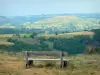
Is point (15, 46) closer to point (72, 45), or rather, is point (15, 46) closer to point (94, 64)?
point (72, 45)

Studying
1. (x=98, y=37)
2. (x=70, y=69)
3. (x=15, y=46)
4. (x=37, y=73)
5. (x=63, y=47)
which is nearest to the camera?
(x=37, y=73)

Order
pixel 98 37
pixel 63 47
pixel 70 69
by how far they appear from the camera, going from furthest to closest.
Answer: pixel 98 37
pixel 63 47
pixel 70 69

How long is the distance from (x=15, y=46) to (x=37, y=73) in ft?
299

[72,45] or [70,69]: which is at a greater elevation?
[70,69]

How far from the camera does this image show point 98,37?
5069 inches

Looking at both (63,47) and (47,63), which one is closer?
(47,63)

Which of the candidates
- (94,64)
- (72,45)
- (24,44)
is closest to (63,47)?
(72,45)

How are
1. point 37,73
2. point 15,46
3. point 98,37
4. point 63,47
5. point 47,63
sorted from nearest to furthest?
point 37,73, point 47,63, point 15,46, point 63,47, point 98,37

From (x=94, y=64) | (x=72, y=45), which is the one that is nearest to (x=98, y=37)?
(x=72, y=45)

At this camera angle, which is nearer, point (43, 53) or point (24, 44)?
point (43, 53)

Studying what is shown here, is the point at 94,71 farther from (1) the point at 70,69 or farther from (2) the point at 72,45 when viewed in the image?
(2) the point at 72,45

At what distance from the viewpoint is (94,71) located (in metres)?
15.8

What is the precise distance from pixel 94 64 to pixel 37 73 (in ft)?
16.5

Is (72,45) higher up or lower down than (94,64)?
lower down
